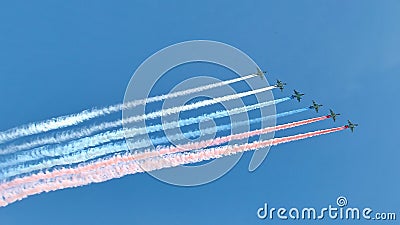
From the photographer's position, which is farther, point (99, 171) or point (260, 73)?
point (260, 73)

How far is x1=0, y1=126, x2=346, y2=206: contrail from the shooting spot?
149 feet

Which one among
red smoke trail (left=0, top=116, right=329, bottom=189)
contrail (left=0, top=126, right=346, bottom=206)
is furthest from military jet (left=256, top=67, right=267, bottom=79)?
contrail (left=0, top=126, right=346, bottom=206)

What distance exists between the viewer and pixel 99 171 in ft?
157

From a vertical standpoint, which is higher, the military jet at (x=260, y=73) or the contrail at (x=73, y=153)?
the military jet at (x=260, y=73)

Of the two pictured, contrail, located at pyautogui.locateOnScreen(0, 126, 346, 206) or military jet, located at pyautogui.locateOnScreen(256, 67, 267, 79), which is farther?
military jet, located at pyautogui.locateOnScreen(256, 67, 267, 79)

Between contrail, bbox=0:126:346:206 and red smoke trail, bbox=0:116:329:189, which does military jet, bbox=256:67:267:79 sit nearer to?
red smoke trail, bbox=0:116:329:189

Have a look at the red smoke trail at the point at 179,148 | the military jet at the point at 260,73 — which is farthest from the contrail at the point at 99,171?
the military jet at the point at 260,73

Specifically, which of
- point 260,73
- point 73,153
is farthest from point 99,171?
point 260,73

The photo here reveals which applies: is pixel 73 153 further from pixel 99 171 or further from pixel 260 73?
pixel 260 73

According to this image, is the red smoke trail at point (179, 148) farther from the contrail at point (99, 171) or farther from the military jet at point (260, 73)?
the military jet at point (260, 73)

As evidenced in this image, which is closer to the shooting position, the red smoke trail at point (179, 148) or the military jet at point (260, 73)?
the red smoke trail at point (179, 148)

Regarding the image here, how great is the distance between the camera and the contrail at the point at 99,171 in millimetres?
45406

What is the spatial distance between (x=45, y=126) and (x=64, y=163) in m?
4.15

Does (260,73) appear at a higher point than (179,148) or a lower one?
higher
